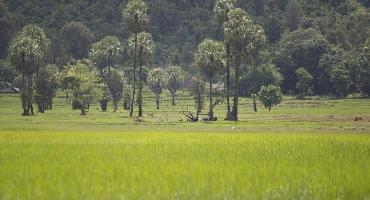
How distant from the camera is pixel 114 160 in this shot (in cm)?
2684

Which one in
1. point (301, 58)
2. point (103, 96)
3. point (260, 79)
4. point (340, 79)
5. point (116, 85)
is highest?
point (301, 58)

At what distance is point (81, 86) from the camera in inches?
3853

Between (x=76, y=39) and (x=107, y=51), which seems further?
(x=76, y=39)

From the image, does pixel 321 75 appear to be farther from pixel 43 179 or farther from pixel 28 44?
pixel 43 179

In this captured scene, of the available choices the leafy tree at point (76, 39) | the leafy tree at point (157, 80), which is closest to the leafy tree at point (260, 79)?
the leafy tree at point (157, 80)

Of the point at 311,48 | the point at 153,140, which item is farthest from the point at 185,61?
the point at 153,140

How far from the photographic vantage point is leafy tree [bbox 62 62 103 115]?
310 feet

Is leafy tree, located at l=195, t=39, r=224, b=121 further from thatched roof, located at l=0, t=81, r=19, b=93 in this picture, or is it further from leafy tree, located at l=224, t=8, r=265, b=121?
thatched roof, located at l=0, t=81, r=19, b=93

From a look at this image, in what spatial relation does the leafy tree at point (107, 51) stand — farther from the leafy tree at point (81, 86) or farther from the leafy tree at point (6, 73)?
the leafy tree at point (6, 73)

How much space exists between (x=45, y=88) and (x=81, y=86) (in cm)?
1002

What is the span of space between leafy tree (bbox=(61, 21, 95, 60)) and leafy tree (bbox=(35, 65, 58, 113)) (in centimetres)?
6730

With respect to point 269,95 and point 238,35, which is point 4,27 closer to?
point 269,95

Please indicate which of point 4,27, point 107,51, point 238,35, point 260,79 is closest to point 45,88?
point 107,51

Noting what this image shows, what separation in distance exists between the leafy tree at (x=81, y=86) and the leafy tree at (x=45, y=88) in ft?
15.6
